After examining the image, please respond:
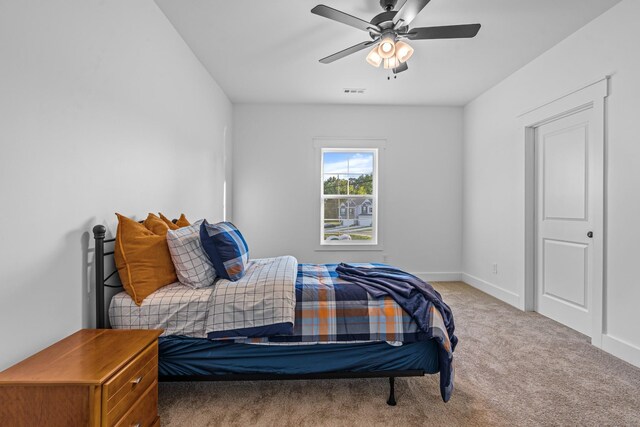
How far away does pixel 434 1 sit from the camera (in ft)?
8.87

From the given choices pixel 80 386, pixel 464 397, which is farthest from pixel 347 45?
pixel 80 386

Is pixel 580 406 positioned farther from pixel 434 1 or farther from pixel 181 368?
pixel 434 1

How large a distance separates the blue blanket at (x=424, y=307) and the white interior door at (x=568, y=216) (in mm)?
1808

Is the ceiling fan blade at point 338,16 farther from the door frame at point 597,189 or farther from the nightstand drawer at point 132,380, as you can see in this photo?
the nightstand drawer at point 132,380

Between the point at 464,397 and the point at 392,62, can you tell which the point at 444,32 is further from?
the point at 464,397

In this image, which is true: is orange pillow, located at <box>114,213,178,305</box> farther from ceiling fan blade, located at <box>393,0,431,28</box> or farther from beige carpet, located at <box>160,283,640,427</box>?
ceiling fan blade, located at <box>393,0,431,28</box>

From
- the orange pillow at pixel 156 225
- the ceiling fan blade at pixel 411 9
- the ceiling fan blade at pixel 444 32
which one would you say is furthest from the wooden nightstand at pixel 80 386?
the ceiling fan blade at pixel 444 32

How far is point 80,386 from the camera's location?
1.23 m

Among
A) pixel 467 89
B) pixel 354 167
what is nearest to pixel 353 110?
pixel 354 167

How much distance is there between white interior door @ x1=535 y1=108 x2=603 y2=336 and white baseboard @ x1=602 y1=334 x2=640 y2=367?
1.11ft

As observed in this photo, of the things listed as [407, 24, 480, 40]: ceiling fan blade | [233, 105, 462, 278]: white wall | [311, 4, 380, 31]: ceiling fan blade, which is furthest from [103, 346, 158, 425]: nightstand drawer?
[233, 105, 462, 278]: white wall

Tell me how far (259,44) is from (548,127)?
3.18 meters

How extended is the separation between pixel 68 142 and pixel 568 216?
13.6 feet

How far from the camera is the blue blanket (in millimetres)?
1994
